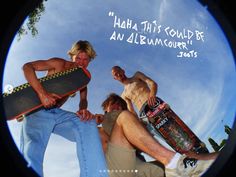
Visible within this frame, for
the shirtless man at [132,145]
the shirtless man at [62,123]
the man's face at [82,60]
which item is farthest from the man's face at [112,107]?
the man's face at [82,60]

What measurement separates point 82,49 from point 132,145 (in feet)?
1.94

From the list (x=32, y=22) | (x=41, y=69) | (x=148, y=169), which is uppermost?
(x=32, y=22)

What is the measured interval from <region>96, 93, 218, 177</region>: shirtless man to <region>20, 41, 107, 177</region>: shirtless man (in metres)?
0.07

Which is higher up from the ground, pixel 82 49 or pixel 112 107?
pixel 82 49

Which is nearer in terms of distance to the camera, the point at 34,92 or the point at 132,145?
the point at 34,92

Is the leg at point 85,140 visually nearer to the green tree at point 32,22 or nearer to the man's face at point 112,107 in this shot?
the man's face at point 112,107

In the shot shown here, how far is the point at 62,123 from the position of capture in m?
2.20

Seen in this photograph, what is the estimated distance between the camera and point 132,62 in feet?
7.36

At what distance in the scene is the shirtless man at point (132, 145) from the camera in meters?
2.22

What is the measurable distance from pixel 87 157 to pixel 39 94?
0.42 meters

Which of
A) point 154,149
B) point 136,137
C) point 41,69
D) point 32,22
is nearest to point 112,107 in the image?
point 136,137

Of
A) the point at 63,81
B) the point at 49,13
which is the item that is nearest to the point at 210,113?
the point at 63,81

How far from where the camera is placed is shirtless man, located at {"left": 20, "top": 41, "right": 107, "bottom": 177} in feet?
7.02

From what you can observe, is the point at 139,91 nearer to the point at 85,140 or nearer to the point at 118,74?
the point at 118,74
